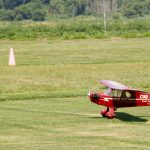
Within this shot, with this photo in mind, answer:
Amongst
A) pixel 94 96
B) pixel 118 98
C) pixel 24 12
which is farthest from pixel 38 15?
pixel 94 96

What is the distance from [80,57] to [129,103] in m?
23.9

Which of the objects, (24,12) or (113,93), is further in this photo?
(24,12)

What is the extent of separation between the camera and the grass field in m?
17.2

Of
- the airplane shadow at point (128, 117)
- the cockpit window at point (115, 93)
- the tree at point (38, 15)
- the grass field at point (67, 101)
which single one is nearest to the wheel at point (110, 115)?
the grass field at point (67, 101)

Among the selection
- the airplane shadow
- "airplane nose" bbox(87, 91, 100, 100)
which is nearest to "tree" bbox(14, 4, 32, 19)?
the airplane shadow

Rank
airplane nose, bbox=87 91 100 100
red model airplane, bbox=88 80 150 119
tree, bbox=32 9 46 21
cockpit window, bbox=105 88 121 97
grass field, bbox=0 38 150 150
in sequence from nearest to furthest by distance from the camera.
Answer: grass field, bbox=0 38 150 150 → airplane nose, bbox=87 91 100 100 → red model airplane, bbox=88 80 150 119 → cockpit window, bbox=105 88 121 97 → tree, bbox=32 9 46 21

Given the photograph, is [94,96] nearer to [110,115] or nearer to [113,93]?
[113,93]

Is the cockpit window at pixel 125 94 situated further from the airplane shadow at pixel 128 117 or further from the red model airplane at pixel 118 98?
the airplane shadow at pixel 128 117

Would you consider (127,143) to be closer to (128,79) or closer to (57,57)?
(128,79)

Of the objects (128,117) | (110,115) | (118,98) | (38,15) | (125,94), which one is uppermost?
(125,94)

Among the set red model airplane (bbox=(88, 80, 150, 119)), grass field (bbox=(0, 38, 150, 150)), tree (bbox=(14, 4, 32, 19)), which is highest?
red model airplane (bbox=(88, 80, 150, 119))

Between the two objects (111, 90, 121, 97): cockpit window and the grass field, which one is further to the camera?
(111, 90, 121, 97): cockpit window

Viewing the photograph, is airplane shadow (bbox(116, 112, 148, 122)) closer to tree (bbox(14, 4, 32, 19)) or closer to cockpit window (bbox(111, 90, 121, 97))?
cockpit window (bbox(111, 90, 121, 97))

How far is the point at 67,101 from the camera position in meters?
25.4
